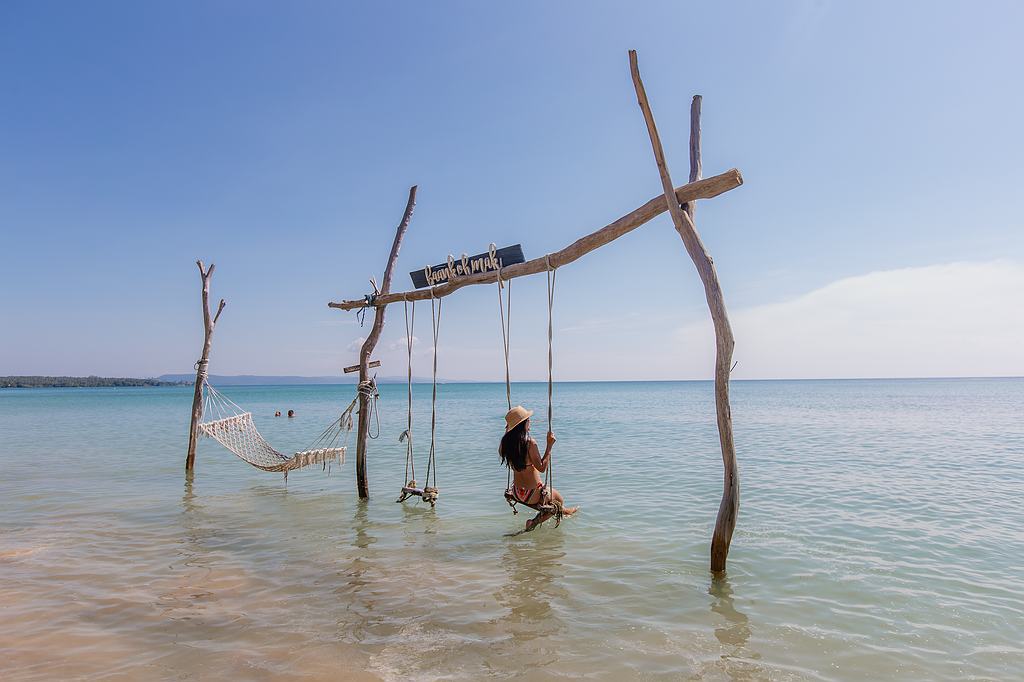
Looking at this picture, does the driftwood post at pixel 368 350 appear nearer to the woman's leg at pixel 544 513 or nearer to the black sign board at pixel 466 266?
the black sign board at pixel 466 266

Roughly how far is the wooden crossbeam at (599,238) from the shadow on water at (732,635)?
9.43 feet

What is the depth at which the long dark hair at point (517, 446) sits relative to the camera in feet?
17.1

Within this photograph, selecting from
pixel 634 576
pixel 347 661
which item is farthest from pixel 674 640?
pixel 347 661

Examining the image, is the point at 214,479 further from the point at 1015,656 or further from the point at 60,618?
the point at 1015,656

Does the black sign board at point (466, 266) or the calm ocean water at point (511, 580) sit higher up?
the black sign board at point (466, 266)

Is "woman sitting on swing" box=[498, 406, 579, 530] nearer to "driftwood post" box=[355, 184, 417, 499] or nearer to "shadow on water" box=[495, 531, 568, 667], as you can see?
"shadow on water" box=[495, 531, 568, 667]

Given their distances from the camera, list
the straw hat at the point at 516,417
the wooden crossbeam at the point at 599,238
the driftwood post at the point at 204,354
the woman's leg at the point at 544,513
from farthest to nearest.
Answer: the driftwood post at the point at 204,354, the woman's leg at the point at 544,513, the straw hat at the point at 516,417, the wooden crossbeam at the point at 599,238

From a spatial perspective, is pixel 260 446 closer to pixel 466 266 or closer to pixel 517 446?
pixel 466 266

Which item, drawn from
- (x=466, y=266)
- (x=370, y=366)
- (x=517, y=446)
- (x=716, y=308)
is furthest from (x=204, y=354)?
(x=716, y=308)

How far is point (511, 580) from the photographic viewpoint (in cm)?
452

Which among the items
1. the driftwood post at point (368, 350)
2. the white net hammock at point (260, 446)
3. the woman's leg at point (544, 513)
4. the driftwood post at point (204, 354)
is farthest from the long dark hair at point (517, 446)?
A: the driftwood post at point (204, 354)

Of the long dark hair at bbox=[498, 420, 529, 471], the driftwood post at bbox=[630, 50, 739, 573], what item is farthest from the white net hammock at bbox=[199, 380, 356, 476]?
the driftwood post at bbox=[630, 50, 739, 573]

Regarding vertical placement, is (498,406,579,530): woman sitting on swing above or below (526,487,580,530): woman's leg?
above

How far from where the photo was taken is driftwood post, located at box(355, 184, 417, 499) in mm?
7570
